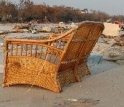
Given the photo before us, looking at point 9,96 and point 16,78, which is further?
point 16,78

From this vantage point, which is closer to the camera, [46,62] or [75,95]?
[75,95]

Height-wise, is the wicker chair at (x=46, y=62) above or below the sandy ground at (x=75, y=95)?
above

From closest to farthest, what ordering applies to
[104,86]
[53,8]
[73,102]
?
[73,102] → [104,86] → [53,8]

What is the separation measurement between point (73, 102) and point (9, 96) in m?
1.01

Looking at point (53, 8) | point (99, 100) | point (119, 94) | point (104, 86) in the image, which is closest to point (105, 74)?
point (104, 86)

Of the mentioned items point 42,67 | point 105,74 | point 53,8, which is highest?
point 42,67

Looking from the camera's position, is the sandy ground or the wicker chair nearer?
the sandy ground

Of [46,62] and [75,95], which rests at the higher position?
[46,62]

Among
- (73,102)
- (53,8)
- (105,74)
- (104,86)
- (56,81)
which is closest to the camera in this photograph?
(73,102)

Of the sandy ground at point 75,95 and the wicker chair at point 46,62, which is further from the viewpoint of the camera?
the wicker chair at point 46,62

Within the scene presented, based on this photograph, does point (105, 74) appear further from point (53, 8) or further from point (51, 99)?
point (53, 8)

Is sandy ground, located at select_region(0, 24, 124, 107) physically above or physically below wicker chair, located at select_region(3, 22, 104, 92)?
below

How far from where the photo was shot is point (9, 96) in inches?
249

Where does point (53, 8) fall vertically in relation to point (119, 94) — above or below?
below
